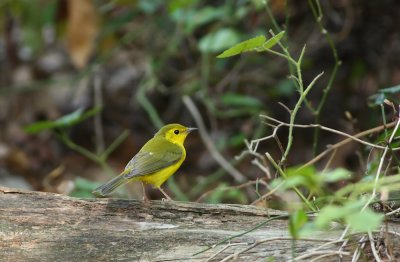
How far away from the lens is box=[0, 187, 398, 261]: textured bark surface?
3.15 metres

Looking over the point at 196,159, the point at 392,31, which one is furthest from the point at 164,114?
the point at 392,31

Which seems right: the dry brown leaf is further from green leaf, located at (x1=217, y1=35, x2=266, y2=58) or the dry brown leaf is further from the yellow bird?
green leaf, located at (x1=217, y1=35, x2=266, y2=58)

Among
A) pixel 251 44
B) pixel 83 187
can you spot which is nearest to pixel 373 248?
pixel 251 44

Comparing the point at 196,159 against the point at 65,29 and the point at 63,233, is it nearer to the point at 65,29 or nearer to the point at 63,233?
the point at 65,29

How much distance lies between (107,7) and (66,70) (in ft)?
7.88

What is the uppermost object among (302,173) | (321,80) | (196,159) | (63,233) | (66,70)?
(302,173)

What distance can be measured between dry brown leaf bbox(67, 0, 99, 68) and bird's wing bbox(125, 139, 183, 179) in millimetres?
2443

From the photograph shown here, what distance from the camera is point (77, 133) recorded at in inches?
346

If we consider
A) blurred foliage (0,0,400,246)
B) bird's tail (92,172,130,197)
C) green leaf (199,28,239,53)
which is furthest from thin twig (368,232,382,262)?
green leaf (199,28,239,53)

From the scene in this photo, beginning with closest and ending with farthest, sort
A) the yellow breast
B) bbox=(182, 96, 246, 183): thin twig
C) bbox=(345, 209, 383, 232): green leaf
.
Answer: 1. bbox=(345, 209, 383, 232): green leaf
2. the yellow breast
3. bbox=(182, 96, 246, 183): thin twig

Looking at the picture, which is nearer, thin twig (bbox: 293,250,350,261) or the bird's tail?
thin twig (bbox: 293,250,350,261)

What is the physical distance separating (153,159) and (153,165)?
0.07m

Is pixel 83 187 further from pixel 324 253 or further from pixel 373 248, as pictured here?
pixel 373 248

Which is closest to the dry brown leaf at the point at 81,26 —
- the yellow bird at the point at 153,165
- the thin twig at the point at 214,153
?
the thin twig at the point at 214,153
